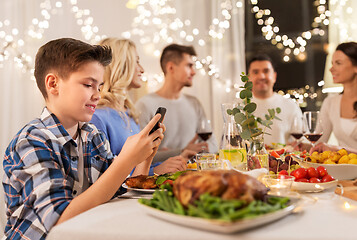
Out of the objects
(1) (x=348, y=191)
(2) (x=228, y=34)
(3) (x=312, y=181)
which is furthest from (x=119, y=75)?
(2) (x=228, y=34)

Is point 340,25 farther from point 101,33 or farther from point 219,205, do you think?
point 219,205

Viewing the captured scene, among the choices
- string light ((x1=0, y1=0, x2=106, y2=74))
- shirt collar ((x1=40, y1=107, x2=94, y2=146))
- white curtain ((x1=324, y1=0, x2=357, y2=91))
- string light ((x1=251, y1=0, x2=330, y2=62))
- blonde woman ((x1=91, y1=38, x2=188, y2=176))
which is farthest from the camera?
string light ((x1=251, y1=0, x2=330, y2=62))

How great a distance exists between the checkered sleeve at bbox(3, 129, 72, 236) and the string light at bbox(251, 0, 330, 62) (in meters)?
4.30

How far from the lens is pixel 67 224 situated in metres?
0.93

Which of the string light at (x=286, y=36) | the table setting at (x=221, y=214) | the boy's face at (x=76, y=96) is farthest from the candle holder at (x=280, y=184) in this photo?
the string light at (x=286, y=36)

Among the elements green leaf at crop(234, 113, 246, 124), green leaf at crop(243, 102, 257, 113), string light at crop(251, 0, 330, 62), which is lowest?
green leaf at crop(234, 113, 246, 124)

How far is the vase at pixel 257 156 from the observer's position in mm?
1506

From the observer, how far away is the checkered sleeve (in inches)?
45.3

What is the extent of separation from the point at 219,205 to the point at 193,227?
10 cm

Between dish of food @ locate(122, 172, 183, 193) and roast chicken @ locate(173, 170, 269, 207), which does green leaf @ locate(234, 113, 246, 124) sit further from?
roast chicken @ locate(173, 170, 269, 207)

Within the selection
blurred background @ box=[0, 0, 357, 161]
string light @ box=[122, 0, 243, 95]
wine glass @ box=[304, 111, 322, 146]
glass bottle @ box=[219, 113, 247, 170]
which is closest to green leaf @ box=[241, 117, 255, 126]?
glass bottle @ box=[219, 113, 247, 170]

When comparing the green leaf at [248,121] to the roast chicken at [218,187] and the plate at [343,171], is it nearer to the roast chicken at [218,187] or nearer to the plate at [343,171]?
the plate at [343,171]

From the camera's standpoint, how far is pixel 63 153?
1.38 metres

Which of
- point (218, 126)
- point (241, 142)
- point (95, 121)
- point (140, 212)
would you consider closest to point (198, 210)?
point (140, 212)
